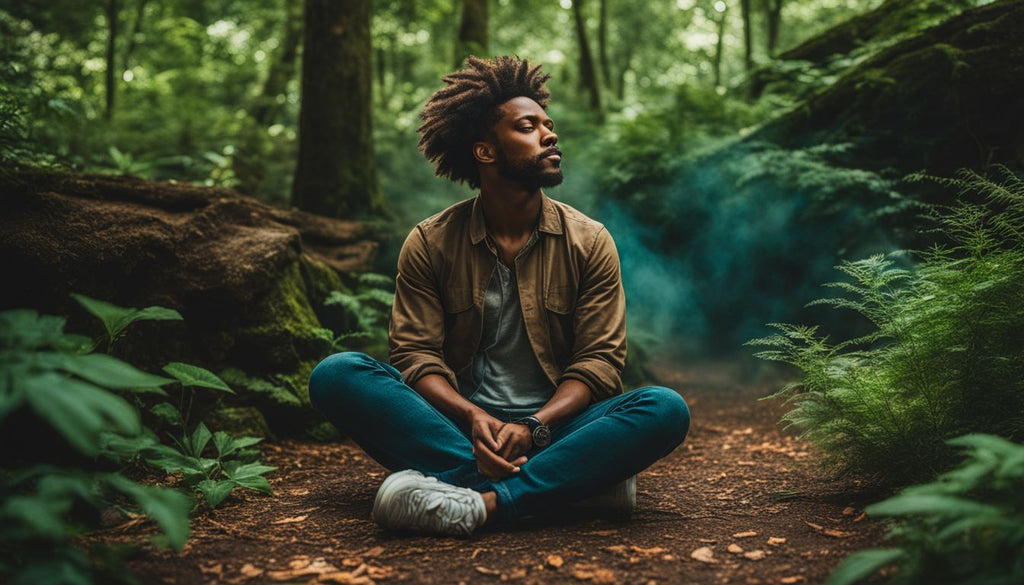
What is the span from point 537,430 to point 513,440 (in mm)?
131

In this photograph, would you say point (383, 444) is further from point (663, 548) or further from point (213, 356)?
point (213, 356)

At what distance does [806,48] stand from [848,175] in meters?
3.67

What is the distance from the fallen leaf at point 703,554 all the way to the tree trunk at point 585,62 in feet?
36.3

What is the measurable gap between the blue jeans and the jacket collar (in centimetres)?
85

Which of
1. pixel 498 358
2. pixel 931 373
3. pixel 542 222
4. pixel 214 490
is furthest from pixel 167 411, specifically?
pixel 931 373

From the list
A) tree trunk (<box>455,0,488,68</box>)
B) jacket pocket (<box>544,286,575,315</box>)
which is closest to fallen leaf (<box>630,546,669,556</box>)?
jacket pocket (<box>544,286,575,315</box>)

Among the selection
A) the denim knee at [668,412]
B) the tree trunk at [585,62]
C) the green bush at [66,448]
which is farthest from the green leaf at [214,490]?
the tree trunk at [585,62]

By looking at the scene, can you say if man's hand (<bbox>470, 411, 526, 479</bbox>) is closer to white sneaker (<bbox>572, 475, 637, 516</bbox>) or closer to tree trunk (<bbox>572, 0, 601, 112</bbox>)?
white sneaker (<bbox>572, 475, 637, 516</bbox>)

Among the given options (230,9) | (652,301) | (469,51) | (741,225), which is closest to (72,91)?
(230,9)

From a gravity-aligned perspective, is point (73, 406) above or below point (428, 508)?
above

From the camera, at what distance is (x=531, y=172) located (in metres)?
3.51

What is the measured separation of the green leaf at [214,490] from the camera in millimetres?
3047

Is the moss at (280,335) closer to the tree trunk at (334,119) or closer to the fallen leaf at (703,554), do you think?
the tree trunk at (334,119)

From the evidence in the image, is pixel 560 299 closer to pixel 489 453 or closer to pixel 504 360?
pixel 504 360
